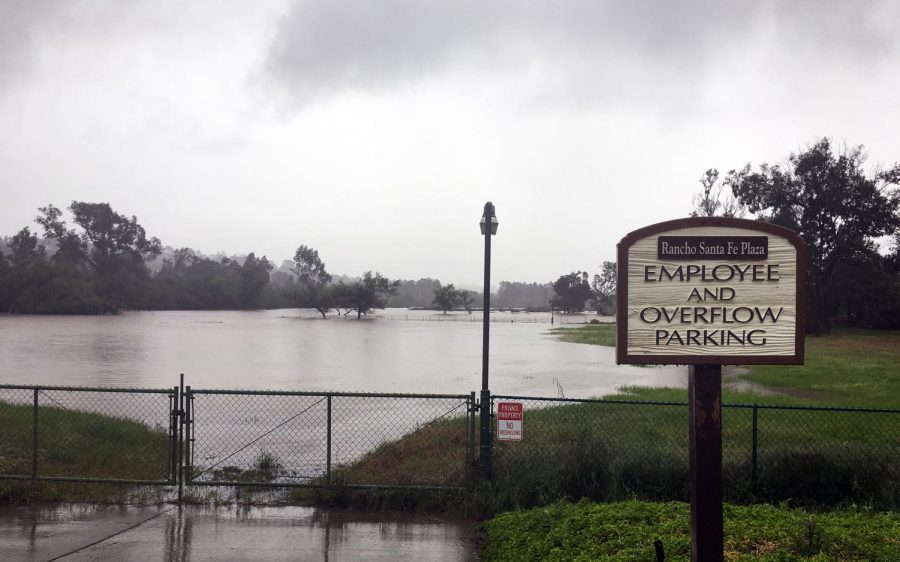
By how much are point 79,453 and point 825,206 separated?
60.0m

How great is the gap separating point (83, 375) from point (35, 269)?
10435 cm

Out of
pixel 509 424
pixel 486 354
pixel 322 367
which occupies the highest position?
pixel 486 354

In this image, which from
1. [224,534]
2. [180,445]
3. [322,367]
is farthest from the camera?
[322,367]

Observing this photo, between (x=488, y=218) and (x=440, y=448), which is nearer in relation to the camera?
(x=488, y=218)

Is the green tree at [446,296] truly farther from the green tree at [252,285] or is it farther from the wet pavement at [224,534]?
the wet pavement at [224,534]

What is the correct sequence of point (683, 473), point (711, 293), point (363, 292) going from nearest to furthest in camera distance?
point (711, 293), point (683, 473), point (363, 292)

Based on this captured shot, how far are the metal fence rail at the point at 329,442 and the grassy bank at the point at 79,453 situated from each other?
74 centimetres

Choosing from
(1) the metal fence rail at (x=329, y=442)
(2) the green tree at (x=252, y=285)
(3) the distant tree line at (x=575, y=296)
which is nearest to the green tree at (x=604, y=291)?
(3) the distant tree line at (x=575, y=296)

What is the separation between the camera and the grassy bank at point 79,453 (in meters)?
8.09

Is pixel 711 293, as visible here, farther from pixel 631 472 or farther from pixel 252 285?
pixel 252 285

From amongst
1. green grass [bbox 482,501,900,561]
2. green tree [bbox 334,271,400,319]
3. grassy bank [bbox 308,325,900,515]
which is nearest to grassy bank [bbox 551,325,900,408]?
grassy bank [bbox 308,325,900,515]

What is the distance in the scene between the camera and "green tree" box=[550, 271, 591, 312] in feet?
481

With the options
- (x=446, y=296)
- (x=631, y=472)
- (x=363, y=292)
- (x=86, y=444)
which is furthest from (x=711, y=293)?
(x=446, y=296)

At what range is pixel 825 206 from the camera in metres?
57.4
